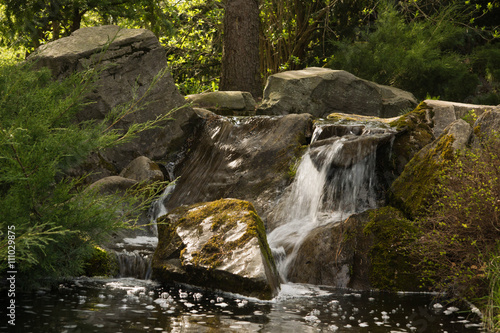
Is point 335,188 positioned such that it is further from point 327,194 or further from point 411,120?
point 411,120

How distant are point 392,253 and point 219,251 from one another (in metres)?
2.39

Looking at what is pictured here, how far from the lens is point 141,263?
7.51 m

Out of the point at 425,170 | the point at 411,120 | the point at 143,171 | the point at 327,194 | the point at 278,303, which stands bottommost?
the point at 278,303

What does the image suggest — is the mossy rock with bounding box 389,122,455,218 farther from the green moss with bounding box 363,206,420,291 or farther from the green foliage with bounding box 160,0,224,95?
the green foliage with bounding box 160,0,224,95

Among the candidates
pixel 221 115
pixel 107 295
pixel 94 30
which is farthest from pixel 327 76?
pixel 107 295

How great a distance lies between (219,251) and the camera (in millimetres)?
6625

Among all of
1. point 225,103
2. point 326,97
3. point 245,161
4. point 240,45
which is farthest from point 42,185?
point 240,45

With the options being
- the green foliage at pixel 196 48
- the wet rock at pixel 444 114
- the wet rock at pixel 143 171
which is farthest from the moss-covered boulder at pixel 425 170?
the green foliage at pixel 196 48

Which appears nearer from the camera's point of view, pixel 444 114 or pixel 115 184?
pixel 444 114

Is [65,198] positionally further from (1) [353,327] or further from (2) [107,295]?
(1) [353,327]

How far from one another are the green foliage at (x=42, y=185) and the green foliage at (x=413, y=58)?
9.71 metres

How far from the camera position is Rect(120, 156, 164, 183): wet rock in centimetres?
1013

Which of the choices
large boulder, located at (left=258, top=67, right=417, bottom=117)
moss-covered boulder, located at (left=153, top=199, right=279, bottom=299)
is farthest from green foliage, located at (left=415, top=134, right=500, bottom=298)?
large boulder, located at (left=258, top=67, right=417, bottom=117)

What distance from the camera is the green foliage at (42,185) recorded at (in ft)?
16.4
